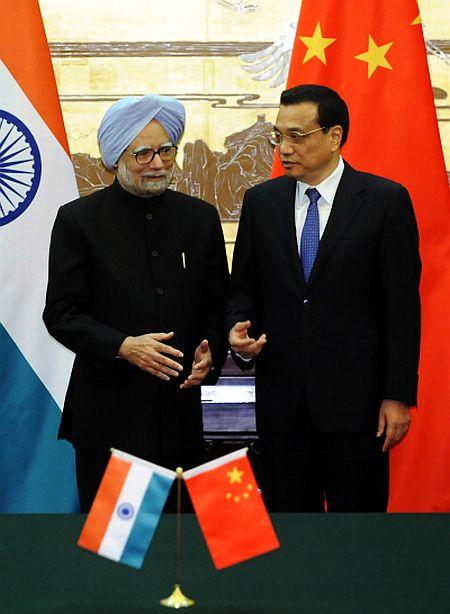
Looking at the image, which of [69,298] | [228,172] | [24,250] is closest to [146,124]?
[69,298]

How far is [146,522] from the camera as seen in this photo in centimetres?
140

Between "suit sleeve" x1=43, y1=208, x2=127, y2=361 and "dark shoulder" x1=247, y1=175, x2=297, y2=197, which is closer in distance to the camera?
"suit sleeve" x1=43, y1=208, x2=127, y2=361

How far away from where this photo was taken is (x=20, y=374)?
3.53 m

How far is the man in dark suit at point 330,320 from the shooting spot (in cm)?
261

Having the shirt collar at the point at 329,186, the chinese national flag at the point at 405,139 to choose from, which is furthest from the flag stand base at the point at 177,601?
the chinese national flag at the point at 405,139

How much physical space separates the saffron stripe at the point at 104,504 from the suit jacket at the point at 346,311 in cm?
119

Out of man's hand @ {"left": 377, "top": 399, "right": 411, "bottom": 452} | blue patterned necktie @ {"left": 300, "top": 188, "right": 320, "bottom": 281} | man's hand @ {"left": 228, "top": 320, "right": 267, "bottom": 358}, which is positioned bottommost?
man's hand @ {"left": 377, "top": 399, "right": 411, "bottom": 452}

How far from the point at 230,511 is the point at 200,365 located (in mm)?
1084

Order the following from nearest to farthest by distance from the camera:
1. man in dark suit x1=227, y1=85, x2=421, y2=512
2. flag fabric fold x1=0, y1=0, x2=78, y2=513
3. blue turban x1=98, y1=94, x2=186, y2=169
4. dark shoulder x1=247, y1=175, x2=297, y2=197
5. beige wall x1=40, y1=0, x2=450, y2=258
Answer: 1. blue turban x1=98, y1=94, x2=186, y2=169
2. man in dark suit x1=227, y1=85, x2=421, y2=512
3. dark shoulder x1=247, y1=175, x2=297, y2=197
4. flag fabric fold x1=0, y1=0, x2=78, y2=513
5. beige wall x1=40, y1=0, x2=450, y2=258

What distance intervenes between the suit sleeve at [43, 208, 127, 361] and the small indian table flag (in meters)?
1.06

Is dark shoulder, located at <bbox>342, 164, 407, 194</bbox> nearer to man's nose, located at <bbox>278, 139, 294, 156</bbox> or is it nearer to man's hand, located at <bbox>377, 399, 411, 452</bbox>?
man's nose, located at <bbox>278, 139, 294, 156</bbox>

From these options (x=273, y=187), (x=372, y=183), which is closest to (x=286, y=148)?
(x=273, y=187)

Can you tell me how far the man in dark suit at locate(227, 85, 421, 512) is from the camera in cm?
261

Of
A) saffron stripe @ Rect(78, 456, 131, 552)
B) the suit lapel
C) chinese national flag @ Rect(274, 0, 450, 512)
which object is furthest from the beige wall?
saffron stripe @ Rect(78, 456, 131, 552)
